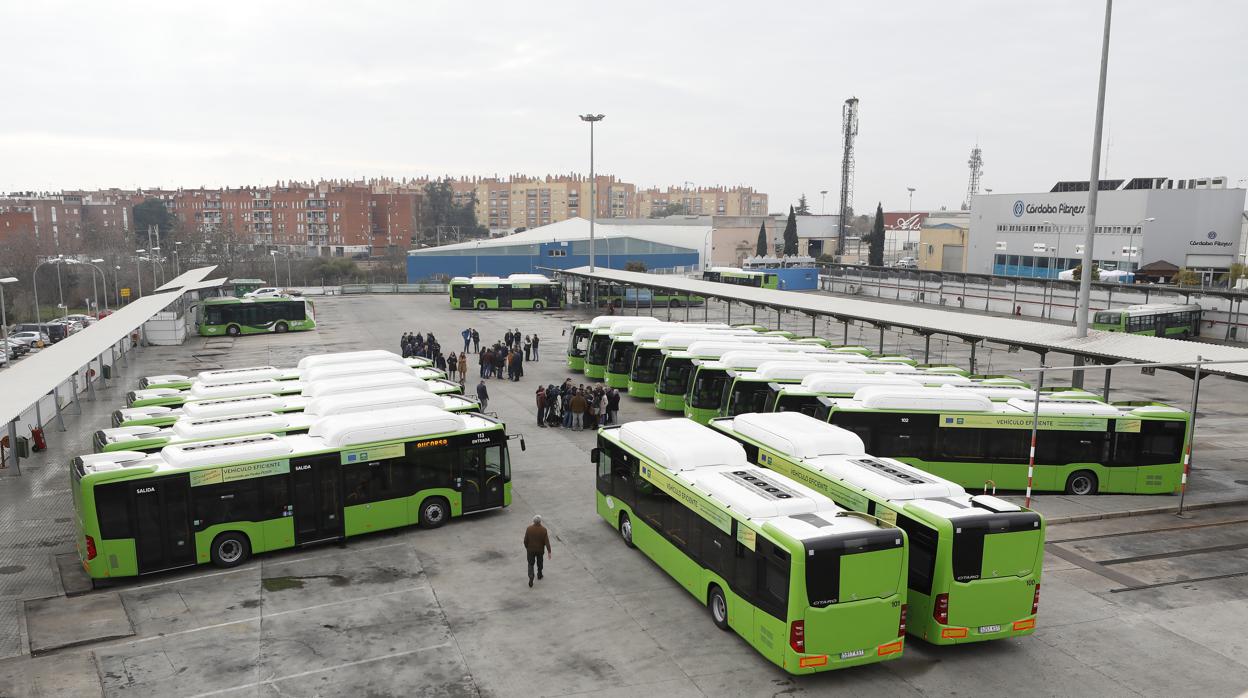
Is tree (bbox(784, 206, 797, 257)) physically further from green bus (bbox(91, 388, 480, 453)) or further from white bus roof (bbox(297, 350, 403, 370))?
green bus (bbox(91, 388, 480, 453))

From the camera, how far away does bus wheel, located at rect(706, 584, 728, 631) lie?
11.8m

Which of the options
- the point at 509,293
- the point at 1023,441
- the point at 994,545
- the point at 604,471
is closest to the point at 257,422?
the point at 604,471

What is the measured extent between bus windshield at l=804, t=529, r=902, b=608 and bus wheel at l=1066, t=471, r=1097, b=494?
10311 mm

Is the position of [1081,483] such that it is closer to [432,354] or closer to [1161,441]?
[1161,441]

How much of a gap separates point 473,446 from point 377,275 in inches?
3376

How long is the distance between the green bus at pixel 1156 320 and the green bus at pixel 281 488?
124 ft

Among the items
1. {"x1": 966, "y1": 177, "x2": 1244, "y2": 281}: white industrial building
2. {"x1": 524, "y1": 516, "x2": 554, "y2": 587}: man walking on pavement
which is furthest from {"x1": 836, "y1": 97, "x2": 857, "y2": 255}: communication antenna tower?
{"x1": 524, "y1": 516, "x2": 554, "y2": 587}: man walking on pavement

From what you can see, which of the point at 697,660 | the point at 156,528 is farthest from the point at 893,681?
the point at 156,528

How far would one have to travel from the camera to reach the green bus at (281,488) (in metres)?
13.5

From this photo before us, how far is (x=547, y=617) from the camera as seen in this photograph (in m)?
12.4

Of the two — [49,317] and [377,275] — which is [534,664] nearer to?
[49,317]

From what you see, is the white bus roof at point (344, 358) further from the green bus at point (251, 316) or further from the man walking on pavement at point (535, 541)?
the green bus at point (251, 316)

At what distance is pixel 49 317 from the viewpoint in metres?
68.0

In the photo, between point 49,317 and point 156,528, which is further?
point 49,317
